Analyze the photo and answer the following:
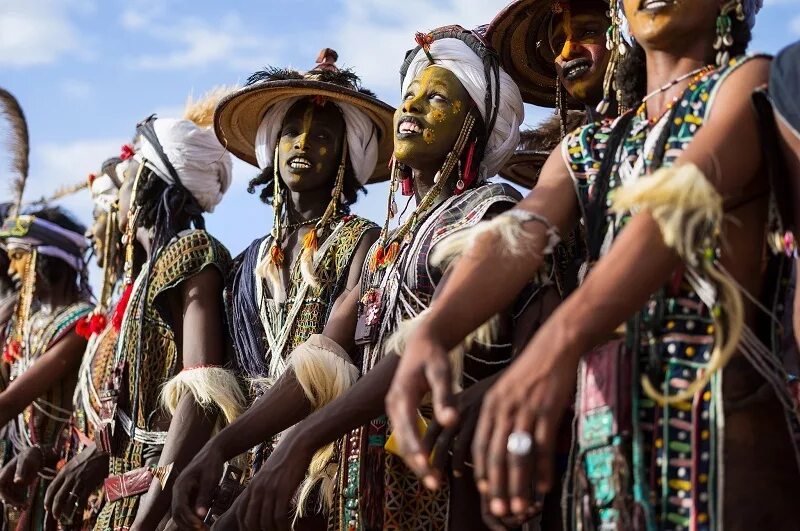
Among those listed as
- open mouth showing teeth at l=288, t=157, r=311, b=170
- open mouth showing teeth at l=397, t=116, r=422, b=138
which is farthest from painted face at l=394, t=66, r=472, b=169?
open mouth showing teeth at l=288, t=157, r=311, b=170

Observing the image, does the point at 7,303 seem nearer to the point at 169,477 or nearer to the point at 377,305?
the point at 169,477

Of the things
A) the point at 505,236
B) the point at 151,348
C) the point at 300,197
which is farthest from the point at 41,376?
the point at 505,236

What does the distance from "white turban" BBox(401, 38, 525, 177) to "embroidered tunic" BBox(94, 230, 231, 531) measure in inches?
66.7

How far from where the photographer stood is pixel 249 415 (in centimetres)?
463

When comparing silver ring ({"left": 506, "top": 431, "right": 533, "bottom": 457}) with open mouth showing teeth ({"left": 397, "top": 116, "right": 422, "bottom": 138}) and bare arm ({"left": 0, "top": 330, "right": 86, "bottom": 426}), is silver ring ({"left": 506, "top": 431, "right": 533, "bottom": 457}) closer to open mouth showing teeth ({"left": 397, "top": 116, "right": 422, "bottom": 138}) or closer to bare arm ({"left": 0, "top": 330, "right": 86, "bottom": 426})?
open mouth showing teeth ({"left": 397, "top": 116, "right": 422, "bottom": 138})

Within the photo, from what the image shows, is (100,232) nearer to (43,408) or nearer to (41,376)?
(41,376)

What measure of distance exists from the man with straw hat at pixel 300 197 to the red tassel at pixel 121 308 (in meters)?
0.69

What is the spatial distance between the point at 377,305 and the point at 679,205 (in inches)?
91.7

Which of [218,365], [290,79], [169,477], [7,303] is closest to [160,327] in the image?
[218,365]

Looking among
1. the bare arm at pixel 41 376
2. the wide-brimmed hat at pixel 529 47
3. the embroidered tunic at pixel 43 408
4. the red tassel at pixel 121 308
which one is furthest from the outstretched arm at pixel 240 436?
the embroidered tunic at pixel 43 408

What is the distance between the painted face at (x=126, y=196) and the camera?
694cm

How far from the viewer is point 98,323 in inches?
277

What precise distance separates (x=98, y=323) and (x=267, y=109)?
1.59 meters

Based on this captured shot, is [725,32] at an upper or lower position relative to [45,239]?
lower
